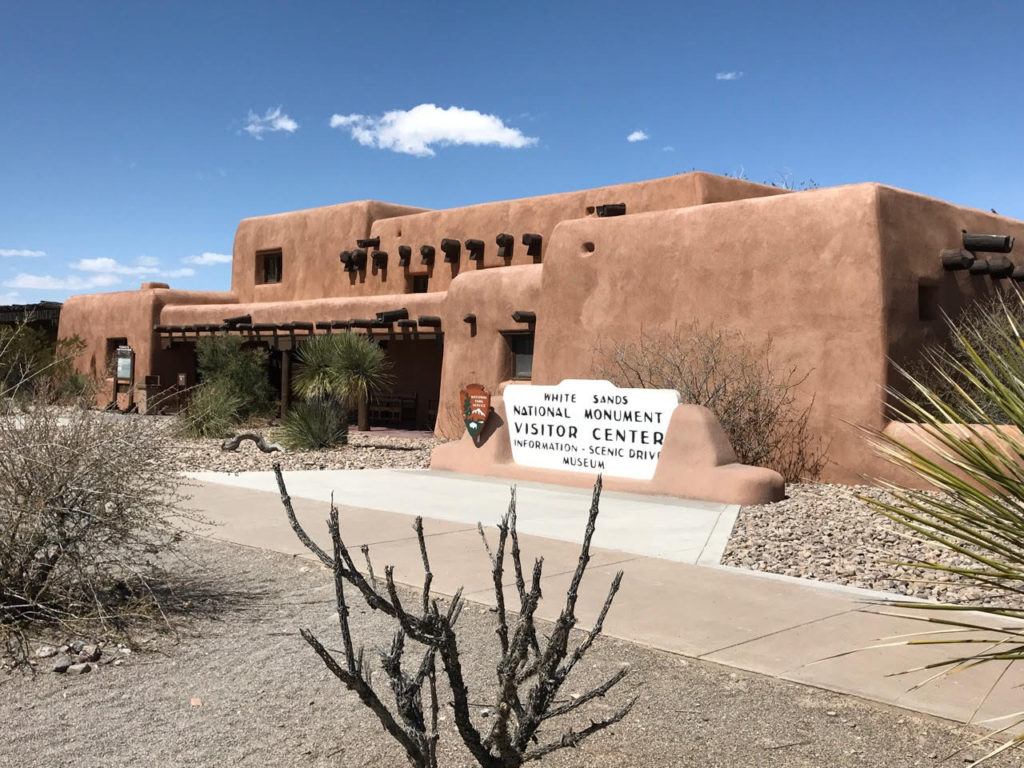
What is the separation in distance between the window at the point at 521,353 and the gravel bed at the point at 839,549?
8710 millimetres

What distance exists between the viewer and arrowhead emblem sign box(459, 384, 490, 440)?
44.4 feet

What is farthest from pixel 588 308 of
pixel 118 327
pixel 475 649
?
pixel 118 327

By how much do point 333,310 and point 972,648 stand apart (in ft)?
66.8

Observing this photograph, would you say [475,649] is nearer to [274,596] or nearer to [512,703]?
[274,596]

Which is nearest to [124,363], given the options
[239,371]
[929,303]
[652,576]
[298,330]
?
[239,371]

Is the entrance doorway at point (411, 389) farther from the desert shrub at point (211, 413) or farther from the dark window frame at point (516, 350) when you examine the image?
the dark window frame at point (516, 350)

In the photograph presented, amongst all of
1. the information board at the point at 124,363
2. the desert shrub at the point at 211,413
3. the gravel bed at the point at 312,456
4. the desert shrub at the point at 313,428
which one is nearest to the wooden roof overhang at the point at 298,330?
the information board at the point at 124,363

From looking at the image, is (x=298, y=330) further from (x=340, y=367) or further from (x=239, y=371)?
(x=340, y=367)

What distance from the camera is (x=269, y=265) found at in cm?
3023

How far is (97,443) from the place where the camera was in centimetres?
546

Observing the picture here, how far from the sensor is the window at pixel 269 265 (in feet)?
98.0

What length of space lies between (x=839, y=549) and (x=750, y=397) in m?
5.46

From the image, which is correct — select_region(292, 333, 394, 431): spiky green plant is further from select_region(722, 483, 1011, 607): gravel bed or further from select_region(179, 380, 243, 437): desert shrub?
select_region(722, 483, 1011, 607): gravel bed

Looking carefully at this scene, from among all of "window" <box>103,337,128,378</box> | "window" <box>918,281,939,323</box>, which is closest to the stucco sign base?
"window" <box>918,281,939,323</box>
